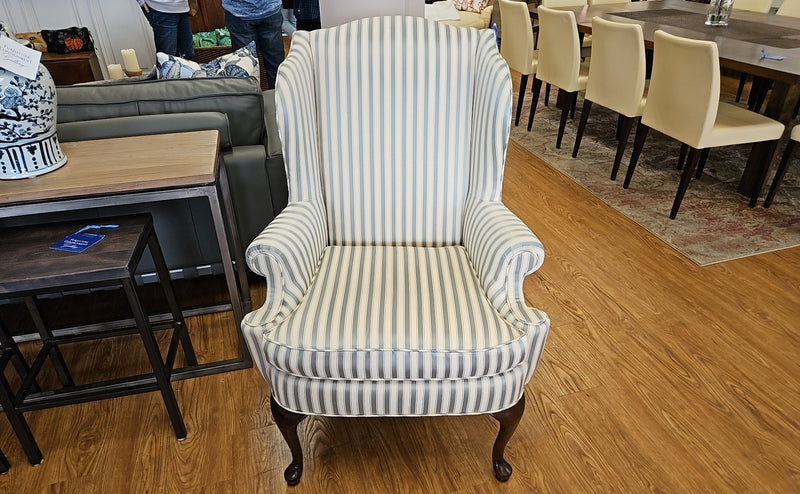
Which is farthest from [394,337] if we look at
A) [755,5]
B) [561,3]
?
[755,5]

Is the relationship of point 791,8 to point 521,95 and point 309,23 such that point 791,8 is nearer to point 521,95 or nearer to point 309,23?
point 521,95

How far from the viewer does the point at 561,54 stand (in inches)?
121

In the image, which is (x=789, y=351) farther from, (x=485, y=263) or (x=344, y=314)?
(x=344, y=314)

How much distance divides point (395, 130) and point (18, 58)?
2.97ft

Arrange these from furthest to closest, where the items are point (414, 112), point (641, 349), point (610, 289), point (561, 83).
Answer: point (561, 83) < point (610, 289) < point (641, 349) < point (414, 112)

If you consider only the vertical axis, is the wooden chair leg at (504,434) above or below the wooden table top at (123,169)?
below

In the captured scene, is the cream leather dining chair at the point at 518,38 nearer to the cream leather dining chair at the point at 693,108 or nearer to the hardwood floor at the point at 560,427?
the cream leather dining chair at the point at 693,108

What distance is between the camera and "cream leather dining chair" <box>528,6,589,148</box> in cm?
292

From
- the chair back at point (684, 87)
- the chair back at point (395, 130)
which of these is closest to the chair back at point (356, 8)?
the chair back at point (395, 130)

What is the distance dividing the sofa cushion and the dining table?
82.5 inches

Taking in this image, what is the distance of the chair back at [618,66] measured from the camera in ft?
8.04

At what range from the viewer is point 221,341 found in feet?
5.91

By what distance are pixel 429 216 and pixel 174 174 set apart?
0.70m

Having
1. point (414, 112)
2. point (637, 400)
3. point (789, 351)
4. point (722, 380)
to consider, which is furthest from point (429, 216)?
point (789, 351)
